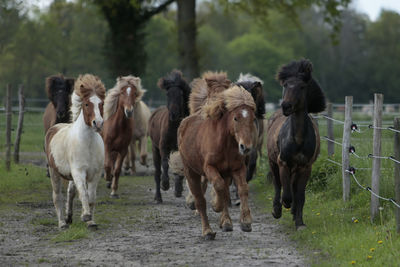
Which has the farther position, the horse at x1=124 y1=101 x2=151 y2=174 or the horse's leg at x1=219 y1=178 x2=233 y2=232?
the horse at x1=124 y1=101 x2=151 y2=174

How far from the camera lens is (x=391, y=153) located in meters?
10.6

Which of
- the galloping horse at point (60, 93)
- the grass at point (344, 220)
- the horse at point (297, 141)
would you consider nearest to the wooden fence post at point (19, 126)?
the galloping horse at point (60, 93)

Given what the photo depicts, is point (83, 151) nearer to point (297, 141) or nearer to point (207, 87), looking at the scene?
point (207, 87)

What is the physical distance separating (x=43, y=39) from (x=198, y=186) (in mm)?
43108

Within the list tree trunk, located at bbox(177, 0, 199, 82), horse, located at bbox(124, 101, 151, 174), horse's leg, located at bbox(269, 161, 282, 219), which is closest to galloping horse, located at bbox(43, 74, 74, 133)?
horse, located at bbox(124, 101, 151, 174)

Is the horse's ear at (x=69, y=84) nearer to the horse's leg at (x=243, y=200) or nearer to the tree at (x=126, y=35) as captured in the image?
the horse's leg at (x=243, y=200)

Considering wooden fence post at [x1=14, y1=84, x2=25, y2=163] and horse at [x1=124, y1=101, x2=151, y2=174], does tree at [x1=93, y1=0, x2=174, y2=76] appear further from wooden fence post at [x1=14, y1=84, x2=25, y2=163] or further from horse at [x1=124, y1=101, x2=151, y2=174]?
horse at [x1=124, y1=101, x2=151, y2=174]

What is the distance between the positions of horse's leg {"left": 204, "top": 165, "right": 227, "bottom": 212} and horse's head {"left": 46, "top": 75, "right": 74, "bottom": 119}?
6473mm

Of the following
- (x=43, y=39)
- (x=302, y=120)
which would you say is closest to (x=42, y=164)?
(x=302, y=120)

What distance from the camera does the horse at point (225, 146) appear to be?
7.73 meters

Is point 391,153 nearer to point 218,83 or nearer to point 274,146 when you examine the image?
point 274,146

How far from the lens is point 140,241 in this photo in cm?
845

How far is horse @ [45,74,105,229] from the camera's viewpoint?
920 cm

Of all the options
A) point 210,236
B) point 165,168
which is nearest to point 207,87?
point 210,236
